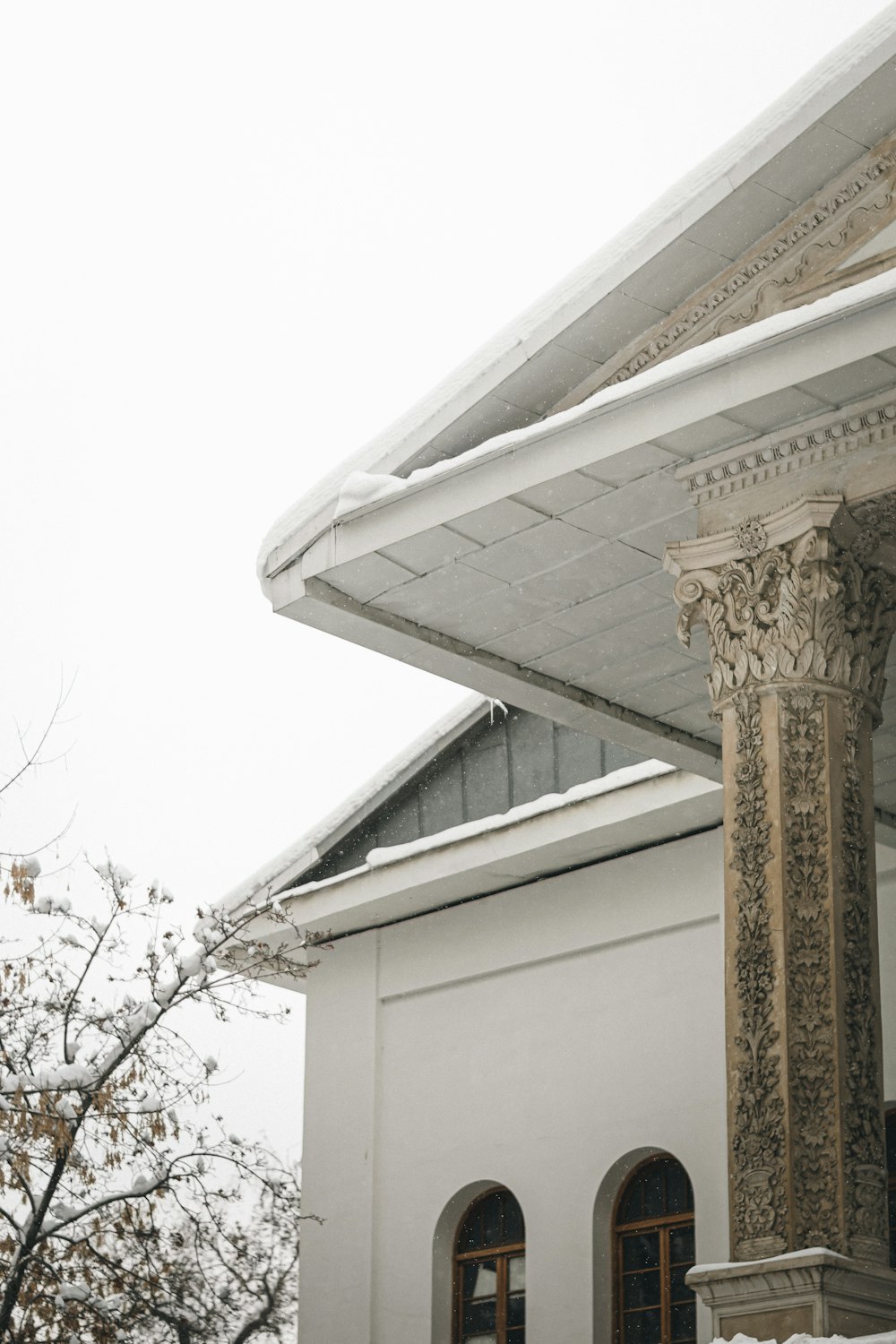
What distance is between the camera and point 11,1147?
1220 centimetres

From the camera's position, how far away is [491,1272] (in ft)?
52.1

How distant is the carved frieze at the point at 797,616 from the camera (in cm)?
952

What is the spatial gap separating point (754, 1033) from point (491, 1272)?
7.82 metres

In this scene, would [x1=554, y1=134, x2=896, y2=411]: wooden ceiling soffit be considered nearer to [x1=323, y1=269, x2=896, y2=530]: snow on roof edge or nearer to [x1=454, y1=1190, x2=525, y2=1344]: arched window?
[x1=323, y1=269, x2=896, y2=530]: snow on roof edge

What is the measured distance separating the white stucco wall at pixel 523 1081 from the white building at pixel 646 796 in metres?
0.03

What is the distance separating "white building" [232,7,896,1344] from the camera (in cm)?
894

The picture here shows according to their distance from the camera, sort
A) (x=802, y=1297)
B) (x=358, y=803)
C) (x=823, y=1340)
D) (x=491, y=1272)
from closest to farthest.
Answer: (x=823, y=1340)
(x=802, y=1297)
(x=491, y=1272)
(x=358, y=803)

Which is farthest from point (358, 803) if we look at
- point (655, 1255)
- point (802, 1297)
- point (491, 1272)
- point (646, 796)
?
point (802, 1297)

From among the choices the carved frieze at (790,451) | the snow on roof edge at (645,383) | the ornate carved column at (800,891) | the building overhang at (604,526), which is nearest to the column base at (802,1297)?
the ornate carved column at (800,891)

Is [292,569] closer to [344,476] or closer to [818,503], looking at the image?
[344,476]

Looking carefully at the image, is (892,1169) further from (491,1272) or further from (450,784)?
(450,784)

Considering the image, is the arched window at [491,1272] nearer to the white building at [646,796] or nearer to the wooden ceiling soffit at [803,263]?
the white building at [646,796]

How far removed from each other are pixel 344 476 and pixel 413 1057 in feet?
24.9

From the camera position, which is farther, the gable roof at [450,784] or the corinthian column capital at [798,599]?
the gable roof at [450,784]
